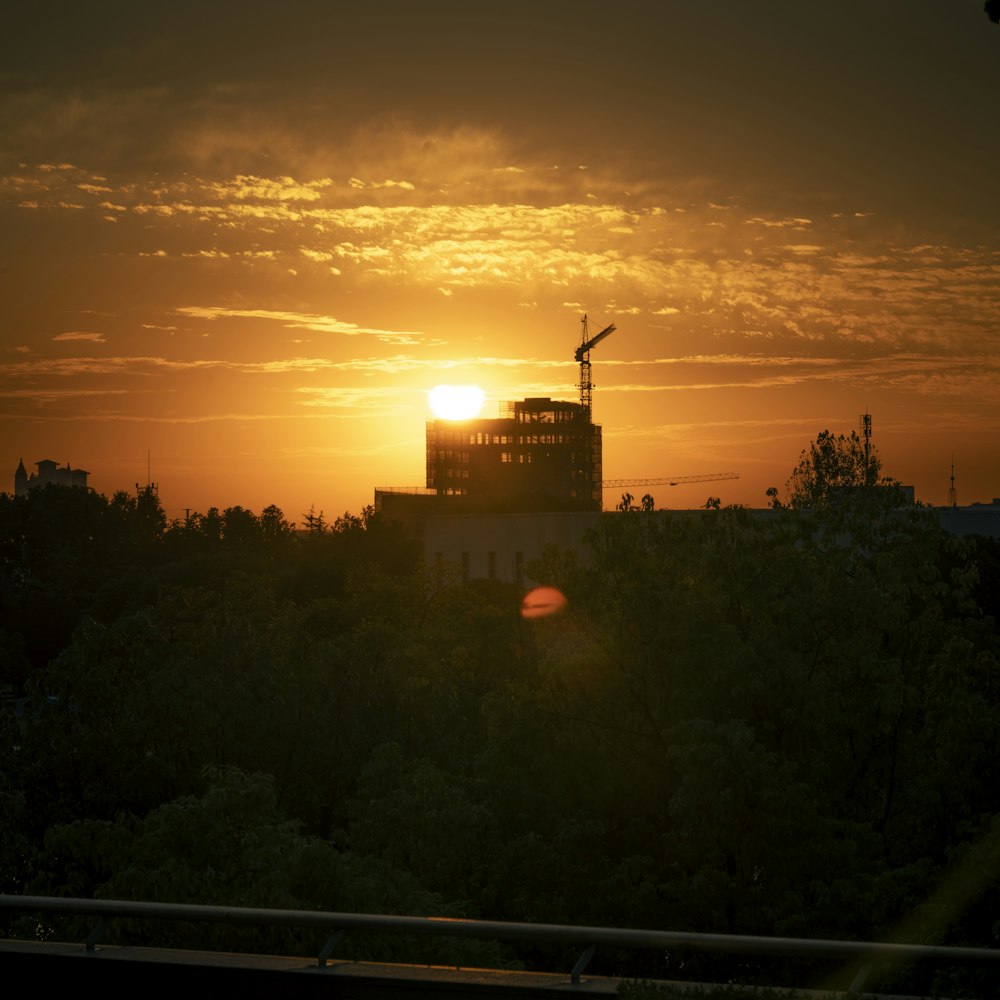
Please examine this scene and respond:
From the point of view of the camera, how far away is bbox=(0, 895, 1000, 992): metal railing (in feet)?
24.8

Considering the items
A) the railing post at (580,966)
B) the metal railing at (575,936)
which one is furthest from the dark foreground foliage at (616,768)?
the railing post at (580,966)

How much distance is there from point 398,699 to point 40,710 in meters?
9.16

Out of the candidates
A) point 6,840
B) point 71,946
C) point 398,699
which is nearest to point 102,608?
point 398,699

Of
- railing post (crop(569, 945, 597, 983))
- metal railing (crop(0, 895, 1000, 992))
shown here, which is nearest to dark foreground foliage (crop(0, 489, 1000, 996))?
metal railing (crop(0, 895, 1000, 992))

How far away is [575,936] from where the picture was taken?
809cm

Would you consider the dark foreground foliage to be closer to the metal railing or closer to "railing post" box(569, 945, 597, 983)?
the metal railing

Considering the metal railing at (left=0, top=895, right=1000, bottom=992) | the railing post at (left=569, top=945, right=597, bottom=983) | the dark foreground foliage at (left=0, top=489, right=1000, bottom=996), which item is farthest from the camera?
the dark foreground foliage at (left=0, top=489, right=1000, bottom=996)

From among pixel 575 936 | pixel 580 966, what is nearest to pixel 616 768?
pixel 580 966

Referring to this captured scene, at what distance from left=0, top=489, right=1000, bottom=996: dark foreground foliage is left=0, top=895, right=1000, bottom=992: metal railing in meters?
6.23

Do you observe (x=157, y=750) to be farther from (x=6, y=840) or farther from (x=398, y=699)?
(x=398, y=699)

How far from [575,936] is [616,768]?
581 inches

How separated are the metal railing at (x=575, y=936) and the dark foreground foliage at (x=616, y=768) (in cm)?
623

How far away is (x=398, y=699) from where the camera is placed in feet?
111

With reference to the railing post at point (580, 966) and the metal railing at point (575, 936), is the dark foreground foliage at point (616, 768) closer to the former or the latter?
the metal railing at point (575, 936)
